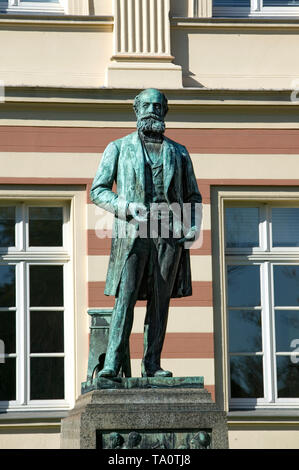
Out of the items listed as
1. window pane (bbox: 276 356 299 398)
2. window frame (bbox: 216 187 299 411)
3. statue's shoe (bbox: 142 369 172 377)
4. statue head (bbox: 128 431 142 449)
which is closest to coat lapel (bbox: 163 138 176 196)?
statue's shoe (bbox: 142 369 172 377)

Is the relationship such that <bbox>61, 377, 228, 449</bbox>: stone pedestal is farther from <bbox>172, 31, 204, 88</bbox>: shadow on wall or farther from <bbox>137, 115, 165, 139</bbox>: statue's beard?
<bbox>172, 31, 204, 88</bbox>: shadow on wall

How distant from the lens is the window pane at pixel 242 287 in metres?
14.8

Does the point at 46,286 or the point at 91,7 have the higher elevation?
the point at 91,7

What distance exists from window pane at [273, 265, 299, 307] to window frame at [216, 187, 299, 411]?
0.08 metres

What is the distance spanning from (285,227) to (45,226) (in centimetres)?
257

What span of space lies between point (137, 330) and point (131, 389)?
16.6 ft

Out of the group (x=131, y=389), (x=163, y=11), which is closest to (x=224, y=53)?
(x=163, y=11)

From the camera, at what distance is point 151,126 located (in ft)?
31.4

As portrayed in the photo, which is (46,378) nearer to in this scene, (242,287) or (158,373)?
(242,287)

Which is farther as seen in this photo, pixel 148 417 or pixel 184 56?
pixel 184 56

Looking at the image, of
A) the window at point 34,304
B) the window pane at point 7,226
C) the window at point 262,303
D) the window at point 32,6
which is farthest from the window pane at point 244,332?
the window at point 32,6

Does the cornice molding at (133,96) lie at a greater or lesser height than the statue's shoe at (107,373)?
greater

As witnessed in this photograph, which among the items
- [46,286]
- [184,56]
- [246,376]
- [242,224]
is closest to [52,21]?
[184,56]

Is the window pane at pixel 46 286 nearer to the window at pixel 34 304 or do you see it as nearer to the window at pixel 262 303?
the window at pixel 34 304
